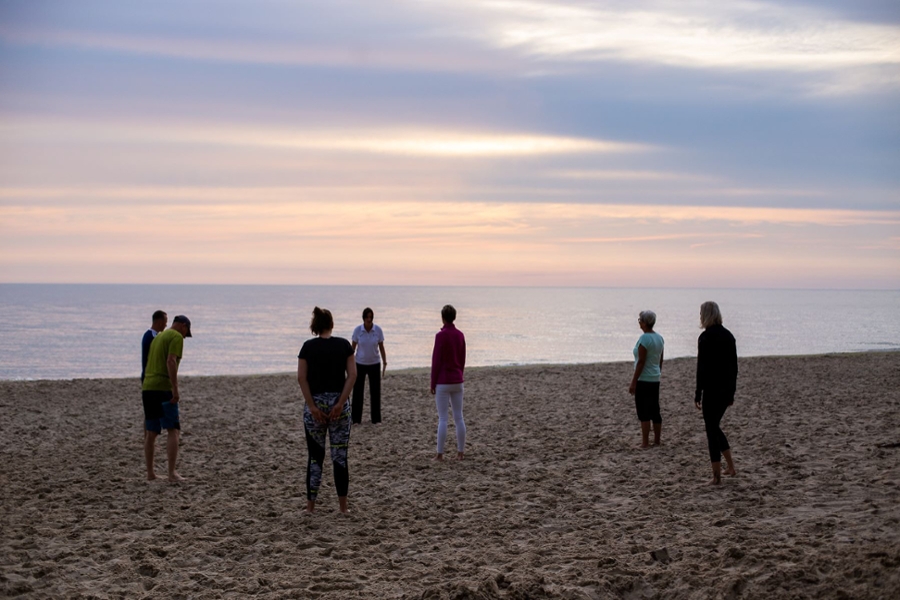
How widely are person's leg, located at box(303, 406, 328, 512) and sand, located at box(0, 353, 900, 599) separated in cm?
24

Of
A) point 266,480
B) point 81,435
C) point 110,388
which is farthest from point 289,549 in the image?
point 110,388

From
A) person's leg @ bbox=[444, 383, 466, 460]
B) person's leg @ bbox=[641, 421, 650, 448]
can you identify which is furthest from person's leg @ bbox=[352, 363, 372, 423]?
person's leg @ bbox=[641, 421, 650, 448]

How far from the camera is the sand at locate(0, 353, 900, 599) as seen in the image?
5531 millimetres

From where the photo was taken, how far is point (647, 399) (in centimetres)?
1023

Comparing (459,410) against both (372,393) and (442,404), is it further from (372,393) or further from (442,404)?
(372,393)

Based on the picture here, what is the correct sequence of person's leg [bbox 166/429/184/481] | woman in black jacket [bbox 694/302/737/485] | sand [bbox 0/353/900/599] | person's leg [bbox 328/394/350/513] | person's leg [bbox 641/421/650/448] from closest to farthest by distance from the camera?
sand [bbox 0/353/900/599] → person's leg [bbox 328/394/350/513] → woman in black jacket [bbox 694/302/737/485] → person's leg [bbox 166/429/184/481] → person's leg [bbox 641/421/650/448]

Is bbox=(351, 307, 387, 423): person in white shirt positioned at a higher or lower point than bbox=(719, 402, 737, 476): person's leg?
higher

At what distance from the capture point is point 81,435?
12695 mm

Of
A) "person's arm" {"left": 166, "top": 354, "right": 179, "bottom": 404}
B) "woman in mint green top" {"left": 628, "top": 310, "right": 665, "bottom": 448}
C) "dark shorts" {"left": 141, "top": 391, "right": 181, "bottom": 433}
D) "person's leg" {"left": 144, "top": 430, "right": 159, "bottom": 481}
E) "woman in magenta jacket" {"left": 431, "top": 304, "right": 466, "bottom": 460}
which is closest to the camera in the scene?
"person's arm" {"left": 166, "top": 354, "right": 179, "bottom": 404}

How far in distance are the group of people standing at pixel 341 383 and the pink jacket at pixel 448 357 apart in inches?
0.5

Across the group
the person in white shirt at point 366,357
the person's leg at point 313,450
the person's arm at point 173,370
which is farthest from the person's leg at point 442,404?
the person in white shirt at point 366,357

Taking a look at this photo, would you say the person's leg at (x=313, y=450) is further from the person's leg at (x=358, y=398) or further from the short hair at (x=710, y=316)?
the person's leg at (x=358, y=398)

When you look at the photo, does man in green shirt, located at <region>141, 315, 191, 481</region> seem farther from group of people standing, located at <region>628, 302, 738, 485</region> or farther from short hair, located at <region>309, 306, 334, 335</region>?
group of people standing, located at <region>628, 302, 738, 485</region>

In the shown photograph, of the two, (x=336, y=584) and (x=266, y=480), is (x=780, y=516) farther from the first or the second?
(x=266, y=480)
